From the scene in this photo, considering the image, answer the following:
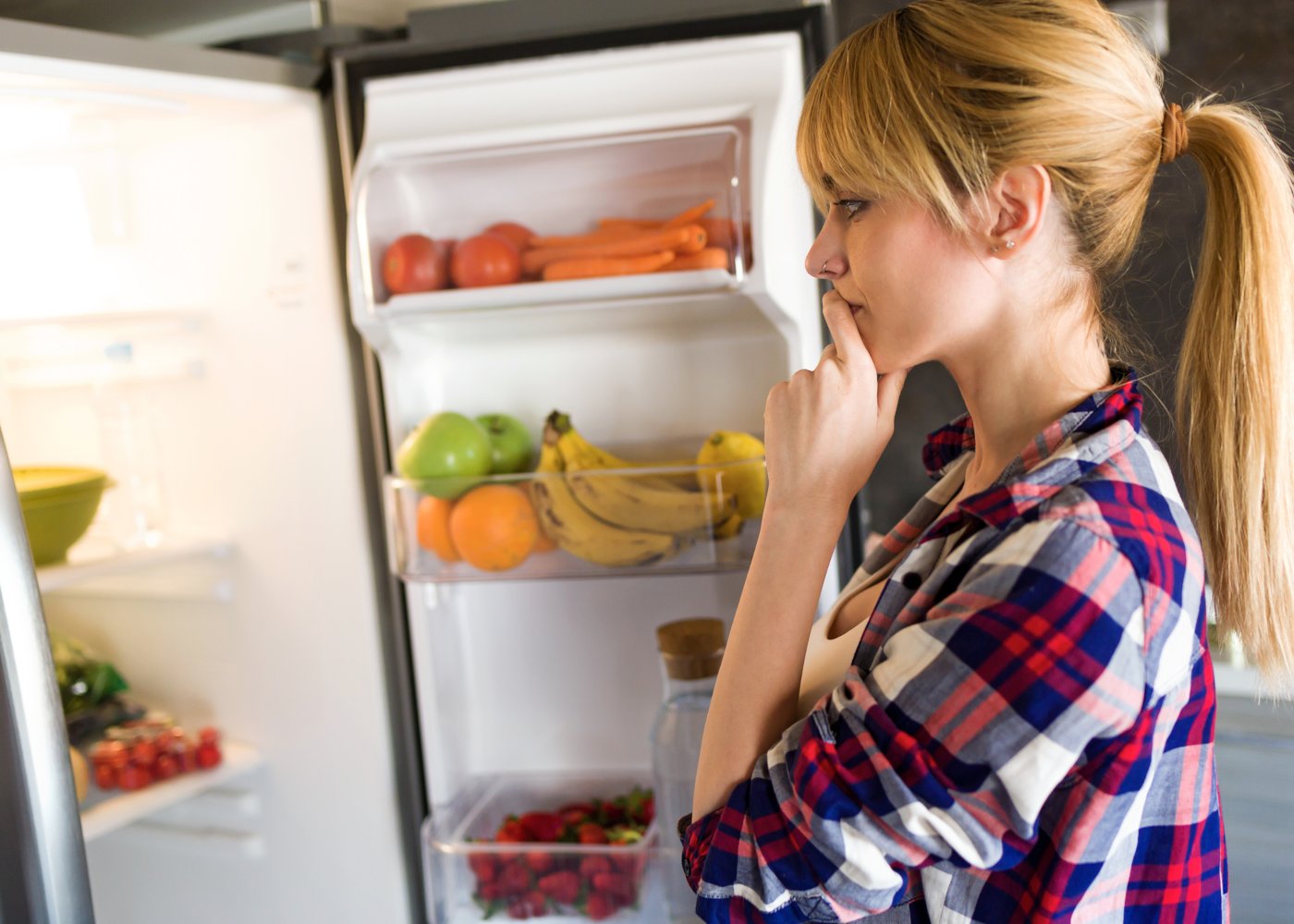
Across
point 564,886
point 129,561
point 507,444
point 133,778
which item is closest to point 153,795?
point 133,778

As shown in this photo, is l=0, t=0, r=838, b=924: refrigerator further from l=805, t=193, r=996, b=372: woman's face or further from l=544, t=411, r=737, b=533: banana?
l=805, t=193, r=996, b=372: woman's face

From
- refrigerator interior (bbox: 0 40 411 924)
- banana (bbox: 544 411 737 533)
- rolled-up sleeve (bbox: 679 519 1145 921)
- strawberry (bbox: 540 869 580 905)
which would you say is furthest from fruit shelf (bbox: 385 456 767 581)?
rolled-up sleeve (bbox: 679 519 1145 921)

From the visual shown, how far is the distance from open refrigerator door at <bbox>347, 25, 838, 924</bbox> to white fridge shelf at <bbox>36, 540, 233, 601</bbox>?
0.34m

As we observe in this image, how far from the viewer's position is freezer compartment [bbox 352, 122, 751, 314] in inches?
51.5

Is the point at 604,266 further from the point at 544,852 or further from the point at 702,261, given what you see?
the point at 544,852

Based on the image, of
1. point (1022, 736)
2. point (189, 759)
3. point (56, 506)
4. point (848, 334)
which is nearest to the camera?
point (1022, 736)

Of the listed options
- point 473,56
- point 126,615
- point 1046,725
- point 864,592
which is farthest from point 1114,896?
point 126,615

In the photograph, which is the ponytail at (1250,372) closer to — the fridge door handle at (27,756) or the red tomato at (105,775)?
the fridge door handle at (27,756)

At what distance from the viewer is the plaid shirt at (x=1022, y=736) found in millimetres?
672

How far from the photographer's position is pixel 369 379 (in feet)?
4.95

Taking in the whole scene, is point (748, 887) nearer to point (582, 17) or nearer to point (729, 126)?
point (729, 126)

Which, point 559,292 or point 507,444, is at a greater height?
point 559,292

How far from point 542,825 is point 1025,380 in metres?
0.97

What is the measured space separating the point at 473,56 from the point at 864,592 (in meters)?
0.85
